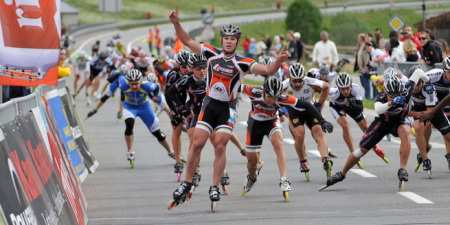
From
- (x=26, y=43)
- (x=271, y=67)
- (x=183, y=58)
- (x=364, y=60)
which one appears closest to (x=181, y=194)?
(x=271, y=67)

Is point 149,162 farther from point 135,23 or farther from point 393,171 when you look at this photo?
point 135,23

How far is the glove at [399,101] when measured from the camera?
16.6m

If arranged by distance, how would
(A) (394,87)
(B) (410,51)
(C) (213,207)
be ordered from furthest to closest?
(B) (410,51)
(A) (394,87)
(C) (213,207)

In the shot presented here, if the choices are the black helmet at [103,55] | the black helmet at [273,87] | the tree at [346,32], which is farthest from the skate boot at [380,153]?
the tree at [346,32]

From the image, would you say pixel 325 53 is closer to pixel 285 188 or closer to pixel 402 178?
pixel 402 178

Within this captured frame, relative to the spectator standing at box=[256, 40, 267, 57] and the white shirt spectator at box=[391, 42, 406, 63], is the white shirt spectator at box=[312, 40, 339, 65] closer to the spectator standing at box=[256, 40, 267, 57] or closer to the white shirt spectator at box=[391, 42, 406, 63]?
the white shirt spectator at box=[391, 42, 406, 63]

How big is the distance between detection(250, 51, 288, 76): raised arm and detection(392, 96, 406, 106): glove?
109 inches

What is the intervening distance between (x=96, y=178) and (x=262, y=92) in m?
3.79

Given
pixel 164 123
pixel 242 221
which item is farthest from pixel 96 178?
pixel 164 123

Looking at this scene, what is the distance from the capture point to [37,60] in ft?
50.3

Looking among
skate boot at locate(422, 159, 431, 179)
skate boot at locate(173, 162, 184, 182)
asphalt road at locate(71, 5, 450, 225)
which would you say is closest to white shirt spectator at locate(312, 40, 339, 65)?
asphalt road at locate(71, 5, 450, 225)

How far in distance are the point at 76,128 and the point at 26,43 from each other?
475 cm

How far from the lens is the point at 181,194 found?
47.0 feet

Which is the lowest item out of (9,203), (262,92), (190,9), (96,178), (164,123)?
(190,9)
